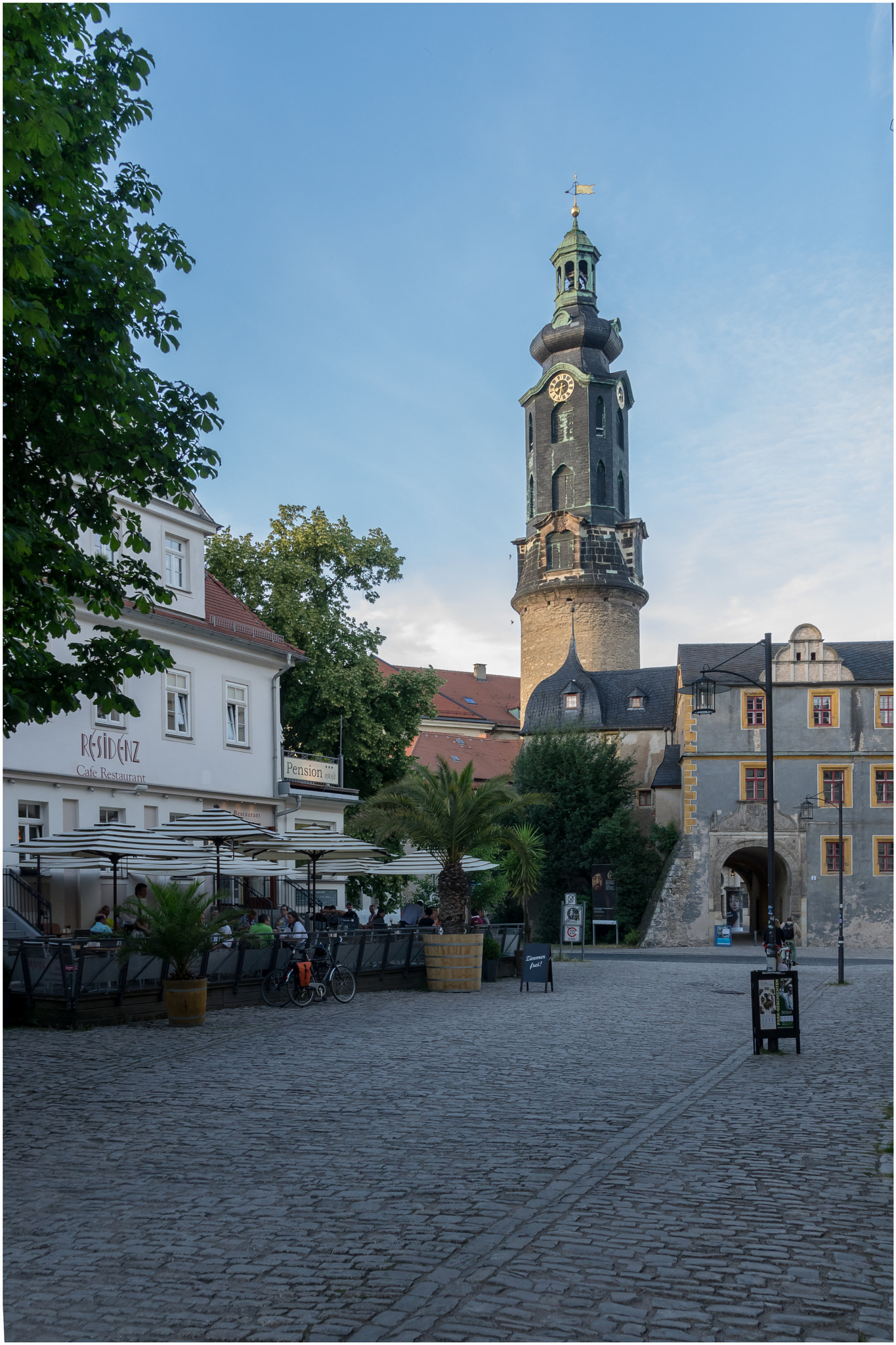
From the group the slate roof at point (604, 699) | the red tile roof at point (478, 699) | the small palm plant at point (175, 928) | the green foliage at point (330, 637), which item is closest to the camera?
the small palm plant at point (175, 928)

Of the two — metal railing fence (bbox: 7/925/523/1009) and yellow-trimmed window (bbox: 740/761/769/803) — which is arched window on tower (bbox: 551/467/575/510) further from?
metal railing fence (bbox: 7/925/523/1009)

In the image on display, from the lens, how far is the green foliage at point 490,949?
27.1 meters

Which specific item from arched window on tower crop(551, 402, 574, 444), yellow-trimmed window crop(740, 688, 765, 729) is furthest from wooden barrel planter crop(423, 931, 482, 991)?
arched window on tower crop(551, 402, 574, 444)

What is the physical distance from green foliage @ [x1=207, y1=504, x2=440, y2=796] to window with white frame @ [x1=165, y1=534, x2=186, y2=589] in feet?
27.6

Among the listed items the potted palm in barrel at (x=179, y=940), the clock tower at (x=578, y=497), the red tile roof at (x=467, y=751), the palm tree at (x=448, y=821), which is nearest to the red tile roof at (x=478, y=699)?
the red tile roof at (x=467, y=751)

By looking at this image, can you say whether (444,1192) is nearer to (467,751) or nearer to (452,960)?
(452,960)

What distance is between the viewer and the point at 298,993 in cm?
2028

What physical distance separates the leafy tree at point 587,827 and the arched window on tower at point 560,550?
61.7 feet

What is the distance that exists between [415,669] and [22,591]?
30366mm

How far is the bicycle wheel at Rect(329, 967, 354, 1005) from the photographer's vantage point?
21250 millimetres

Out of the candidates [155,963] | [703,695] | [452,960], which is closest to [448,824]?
[452,960]

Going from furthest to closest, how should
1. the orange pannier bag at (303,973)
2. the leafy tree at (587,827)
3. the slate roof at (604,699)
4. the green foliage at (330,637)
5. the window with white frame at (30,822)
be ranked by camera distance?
the slate roof at (604,699) < the leafy tree at (587,827) < the green foliage at (330,637) < the window with white frame at (30,822) < the orange pannier bag at (303,973)

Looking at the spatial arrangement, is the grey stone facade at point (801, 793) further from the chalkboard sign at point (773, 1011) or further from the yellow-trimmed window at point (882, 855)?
the chalkboard sign at point (773, 1011)

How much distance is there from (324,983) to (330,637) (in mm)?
19762
